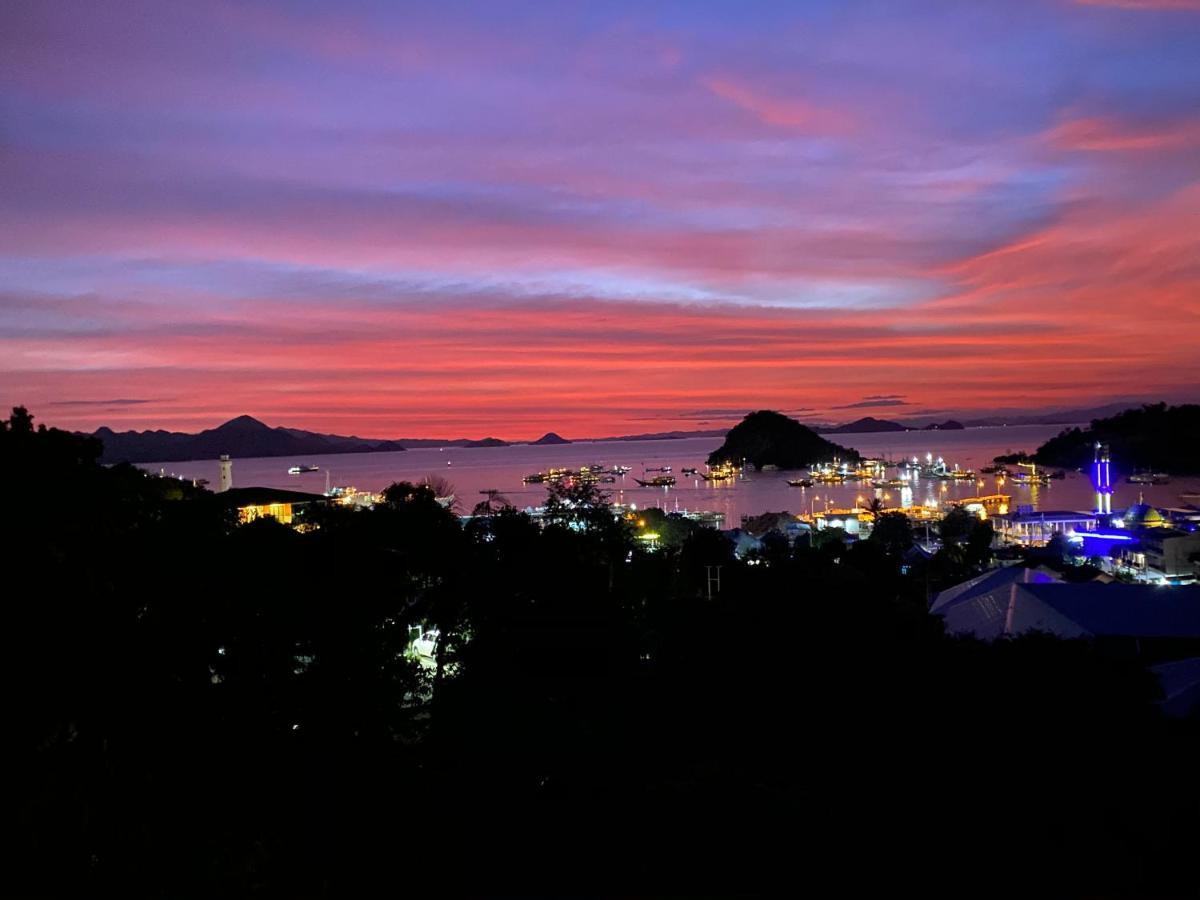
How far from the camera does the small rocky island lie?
411 feet

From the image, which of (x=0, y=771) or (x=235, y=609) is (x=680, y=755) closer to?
(x=235, y=609)

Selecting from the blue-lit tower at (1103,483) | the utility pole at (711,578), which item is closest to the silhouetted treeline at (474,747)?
the utility pole at (711,578)

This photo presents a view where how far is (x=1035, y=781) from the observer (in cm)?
524

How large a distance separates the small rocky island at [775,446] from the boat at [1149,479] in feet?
125

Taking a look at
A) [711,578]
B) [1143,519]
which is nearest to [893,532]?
[1143,519]

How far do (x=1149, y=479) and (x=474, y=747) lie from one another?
94346 millimetres

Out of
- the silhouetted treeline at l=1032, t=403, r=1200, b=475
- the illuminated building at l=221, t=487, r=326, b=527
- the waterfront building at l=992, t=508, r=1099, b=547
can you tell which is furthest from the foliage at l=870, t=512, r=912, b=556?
the silhouetted treeline at l=1032, t=403, r=1200, b=475

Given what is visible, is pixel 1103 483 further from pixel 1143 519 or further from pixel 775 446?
pixel 775 446

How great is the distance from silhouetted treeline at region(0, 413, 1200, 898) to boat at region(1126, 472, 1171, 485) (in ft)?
297

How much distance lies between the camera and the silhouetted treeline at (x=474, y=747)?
13.7 ft

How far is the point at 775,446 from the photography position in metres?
126

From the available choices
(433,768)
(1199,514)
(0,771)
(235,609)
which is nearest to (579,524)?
(433,768)

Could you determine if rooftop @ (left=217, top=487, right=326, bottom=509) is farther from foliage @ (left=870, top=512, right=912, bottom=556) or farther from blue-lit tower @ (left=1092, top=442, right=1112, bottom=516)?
blue-lit tower @ (left=1092, top=442, right=1112, bottom=516)

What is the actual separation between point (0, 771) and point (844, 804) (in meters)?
4.48
